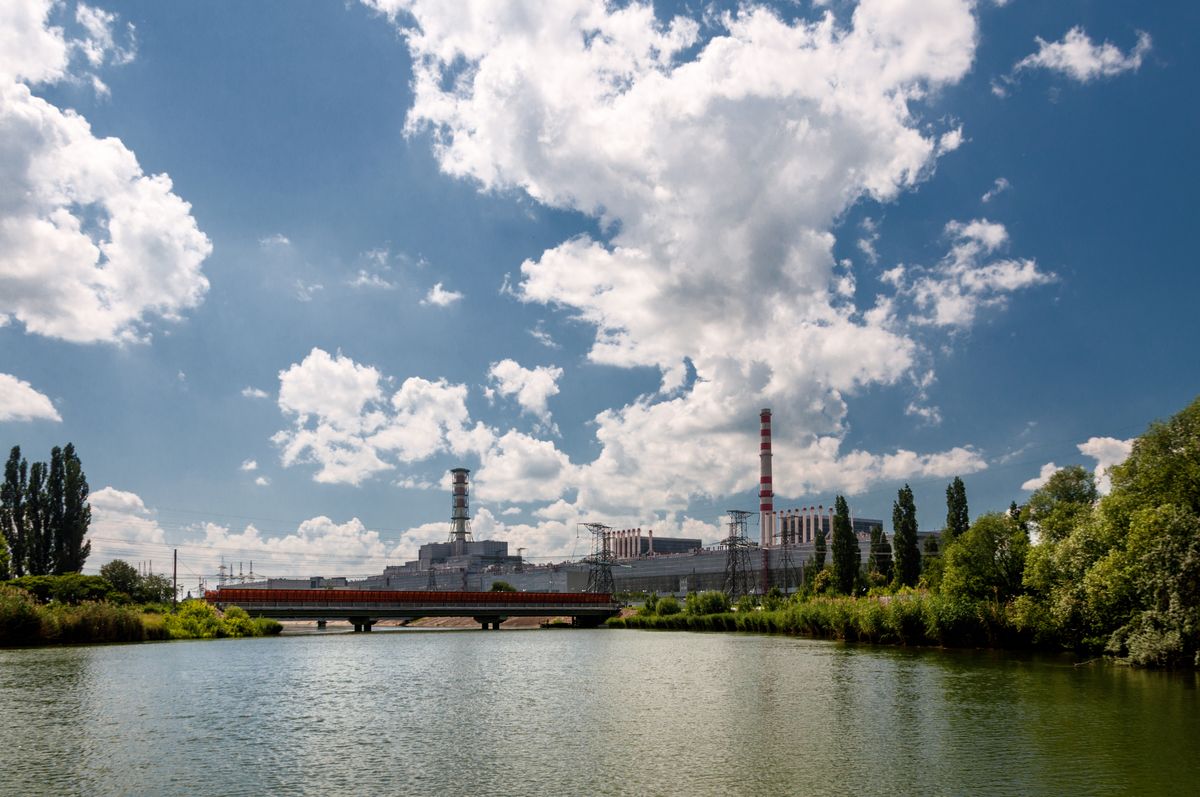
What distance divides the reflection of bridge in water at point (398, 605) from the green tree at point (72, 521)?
71.9ft

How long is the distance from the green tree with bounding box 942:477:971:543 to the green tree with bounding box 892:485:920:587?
15.8 ft

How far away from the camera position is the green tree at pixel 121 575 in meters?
128

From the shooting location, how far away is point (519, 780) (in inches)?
928

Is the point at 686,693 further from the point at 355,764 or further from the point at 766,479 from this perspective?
the point at 766,479

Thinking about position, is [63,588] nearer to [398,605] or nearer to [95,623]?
[95,623]

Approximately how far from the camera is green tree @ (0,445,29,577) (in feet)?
330

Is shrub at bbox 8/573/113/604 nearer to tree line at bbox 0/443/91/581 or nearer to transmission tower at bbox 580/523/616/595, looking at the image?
tree line at bbox 0/443/91/581

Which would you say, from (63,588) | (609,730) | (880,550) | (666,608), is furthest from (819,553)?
(609,730)

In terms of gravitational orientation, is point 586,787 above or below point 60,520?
below

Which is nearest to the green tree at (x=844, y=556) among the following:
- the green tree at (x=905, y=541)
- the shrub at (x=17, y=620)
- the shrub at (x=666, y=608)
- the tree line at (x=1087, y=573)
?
the green tree at (x=905, y=541)

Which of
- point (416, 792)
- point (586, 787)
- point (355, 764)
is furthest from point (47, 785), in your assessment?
point (586, 787)

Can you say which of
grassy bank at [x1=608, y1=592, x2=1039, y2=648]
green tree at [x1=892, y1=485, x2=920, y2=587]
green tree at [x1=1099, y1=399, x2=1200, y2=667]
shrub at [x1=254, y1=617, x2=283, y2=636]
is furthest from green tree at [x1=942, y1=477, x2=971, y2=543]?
shrub at [x1=254, y1=617, x2=283, y2=636]

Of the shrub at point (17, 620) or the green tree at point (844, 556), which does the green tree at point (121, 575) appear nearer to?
the shrub at point (17, 620)

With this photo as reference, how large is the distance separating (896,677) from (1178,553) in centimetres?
1520
